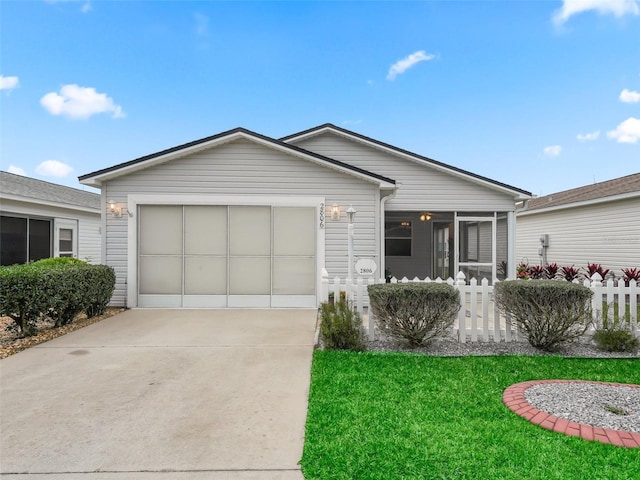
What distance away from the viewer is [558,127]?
18.1m

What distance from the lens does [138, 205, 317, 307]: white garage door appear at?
27.8 feet

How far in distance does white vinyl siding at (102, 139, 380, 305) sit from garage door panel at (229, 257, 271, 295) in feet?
4.80

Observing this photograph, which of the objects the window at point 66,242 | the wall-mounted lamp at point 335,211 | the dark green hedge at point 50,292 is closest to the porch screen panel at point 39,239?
the window at point 66,242

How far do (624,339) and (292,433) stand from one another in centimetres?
493

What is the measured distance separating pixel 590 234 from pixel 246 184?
40.6 ft

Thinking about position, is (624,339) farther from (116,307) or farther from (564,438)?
(116,307)

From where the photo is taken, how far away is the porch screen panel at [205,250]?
846 centimetres

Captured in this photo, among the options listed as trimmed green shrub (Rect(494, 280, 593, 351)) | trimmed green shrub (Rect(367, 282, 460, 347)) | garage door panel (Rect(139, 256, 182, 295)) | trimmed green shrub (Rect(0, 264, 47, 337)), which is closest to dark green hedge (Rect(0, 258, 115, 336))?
trimmed green shrub (Rect(0, 264, 47, 337))

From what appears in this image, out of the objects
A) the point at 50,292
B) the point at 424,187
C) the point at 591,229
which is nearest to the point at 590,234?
the point at 591,229

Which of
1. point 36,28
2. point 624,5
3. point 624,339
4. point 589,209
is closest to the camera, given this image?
point 624,339

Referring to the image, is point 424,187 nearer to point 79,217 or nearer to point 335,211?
point 335,211

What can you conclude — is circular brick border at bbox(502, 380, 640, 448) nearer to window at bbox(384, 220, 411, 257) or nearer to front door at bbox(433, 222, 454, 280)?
front door at bbox(433, 222, 454, 280)

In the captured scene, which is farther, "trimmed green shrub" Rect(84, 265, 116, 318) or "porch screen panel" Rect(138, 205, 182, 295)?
"porch screen panel" Rect(138, 205, 182, 295)

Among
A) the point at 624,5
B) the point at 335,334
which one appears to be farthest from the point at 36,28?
the point at 624,5
